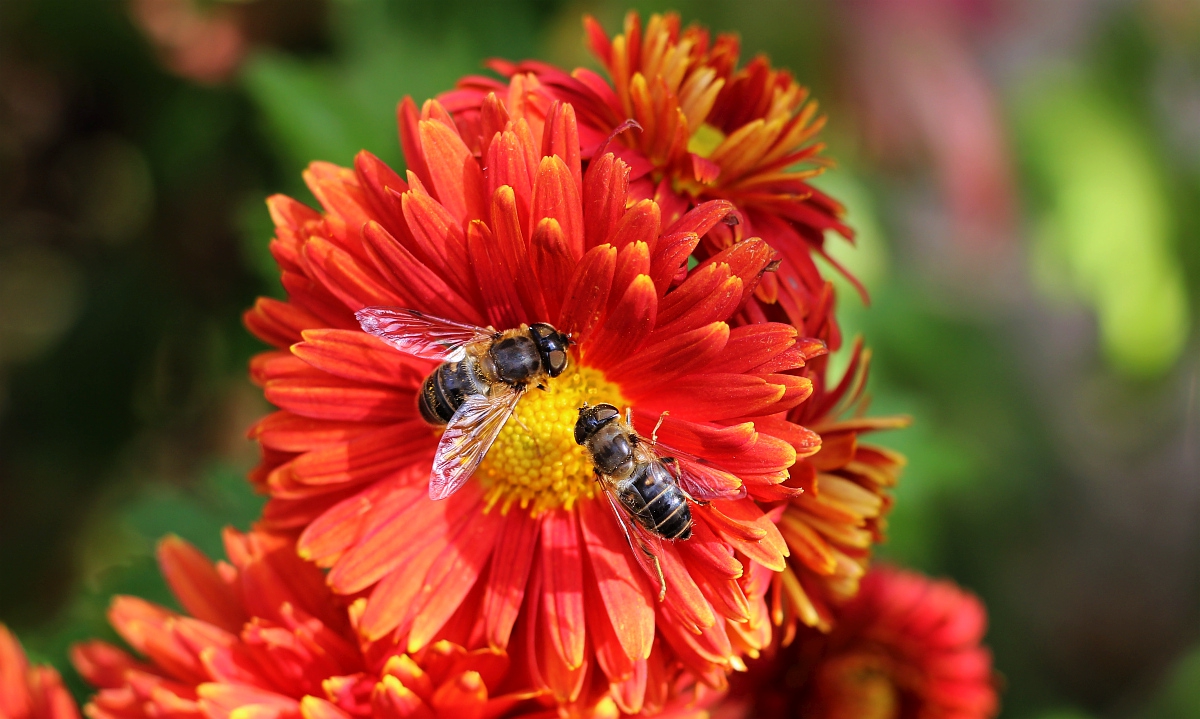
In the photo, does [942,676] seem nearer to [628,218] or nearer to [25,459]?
[628,218]

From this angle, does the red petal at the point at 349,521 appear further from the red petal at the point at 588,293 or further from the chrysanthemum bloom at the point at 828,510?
the chrysanthemum bloom at the point at 828,510

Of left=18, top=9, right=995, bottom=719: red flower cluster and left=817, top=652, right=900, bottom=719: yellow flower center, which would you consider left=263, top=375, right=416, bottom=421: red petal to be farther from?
left=817, top=652, right=900, bottom=719: yellow flower center

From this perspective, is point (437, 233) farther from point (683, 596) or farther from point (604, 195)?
point (683, 596)

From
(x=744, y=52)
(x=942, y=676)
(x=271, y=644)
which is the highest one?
(x=744, y=52)

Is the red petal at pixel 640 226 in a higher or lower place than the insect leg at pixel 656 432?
higher

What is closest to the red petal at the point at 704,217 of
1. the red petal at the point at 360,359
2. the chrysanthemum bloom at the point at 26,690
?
the red petal at the point at 360,359

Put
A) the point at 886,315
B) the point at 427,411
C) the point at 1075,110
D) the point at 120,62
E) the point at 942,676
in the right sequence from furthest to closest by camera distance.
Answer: the point at 1075,110, the point at 120,62, the point at 886,315, the point at 942,676, the point at 427,411

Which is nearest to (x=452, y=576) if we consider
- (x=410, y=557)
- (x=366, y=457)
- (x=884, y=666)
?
(x=410, y=557)

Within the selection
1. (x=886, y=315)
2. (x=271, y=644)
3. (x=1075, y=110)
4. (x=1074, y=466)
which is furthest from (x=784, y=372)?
(x=1074, y=466)
